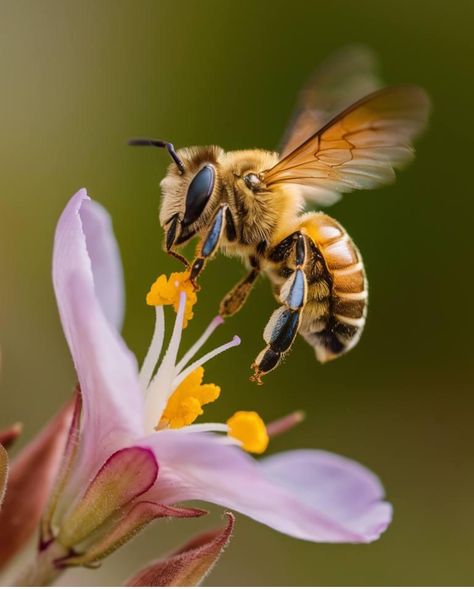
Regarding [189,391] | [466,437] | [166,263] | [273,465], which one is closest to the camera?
[189,391]

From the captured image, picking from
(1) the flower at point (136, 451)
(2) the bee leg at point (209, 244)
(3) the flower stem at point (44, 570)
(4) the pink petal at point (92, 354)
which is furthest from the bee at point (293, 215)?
(3) the flower stem at point (44, 570)

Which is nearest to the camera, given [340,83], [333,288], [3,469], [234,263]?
[3,469]

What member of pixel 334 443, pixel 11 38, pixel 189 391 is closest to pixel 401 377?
pixel 334 443

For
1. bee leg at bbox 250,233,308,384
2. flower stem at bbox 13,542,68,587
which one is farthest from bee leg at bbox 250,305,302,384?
flower stem at bbox 13,542,68,587

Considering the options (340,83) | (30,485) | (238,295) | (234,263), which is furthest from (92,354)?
(234,263)

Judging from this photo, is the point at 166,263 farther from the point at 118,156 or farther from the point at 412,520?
the point at 412,520

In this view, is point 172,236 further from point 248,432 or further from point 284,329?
point 248,432

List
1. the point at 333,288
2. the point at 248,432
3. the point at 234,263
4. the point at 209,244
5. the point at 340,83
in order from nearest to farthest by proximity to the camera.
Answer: the point at 248,432
the point at 209,244
the point at 333,288
the point at 340,83
the point at 234,263
